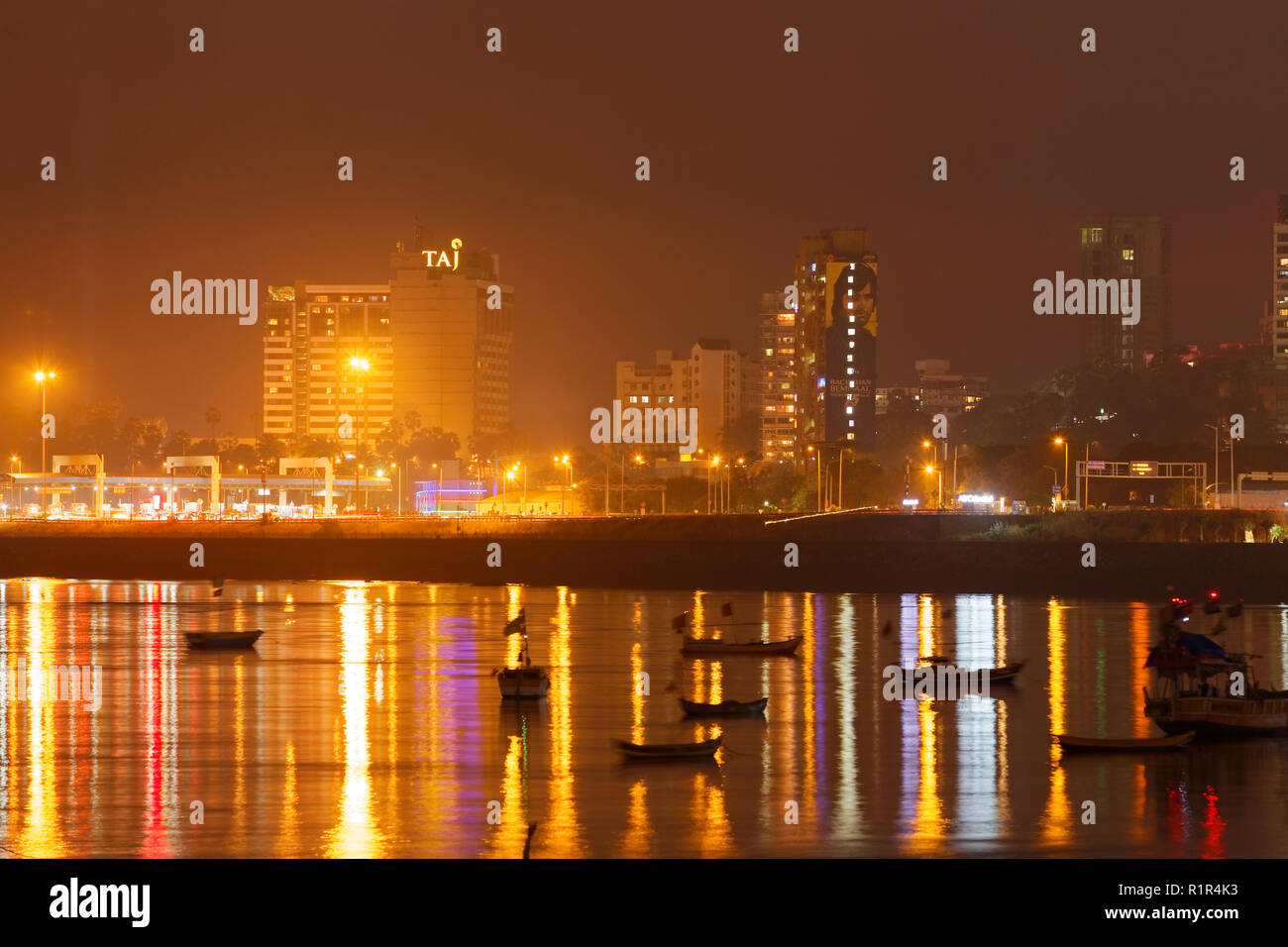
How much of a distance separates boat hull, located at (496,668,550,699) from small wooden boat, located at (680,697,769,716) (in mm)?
5075

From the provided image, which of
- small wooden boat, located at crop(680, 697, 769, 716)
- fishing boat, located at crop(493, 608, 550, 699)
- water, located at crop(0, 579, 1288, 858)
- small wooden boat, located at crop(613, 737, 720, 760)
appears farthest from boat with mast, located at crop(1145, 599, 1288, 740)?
fishing boat, located at crop(493, 608, 550, 699)

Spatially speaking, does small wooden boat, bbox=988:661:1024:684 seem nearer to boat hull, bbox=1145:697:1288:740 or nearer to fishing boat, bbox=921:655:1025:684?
fishing boat, bbox=921:655:1025:684

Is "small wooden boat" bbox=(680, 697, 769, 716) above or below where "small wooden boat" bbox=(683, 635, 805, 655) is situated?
below

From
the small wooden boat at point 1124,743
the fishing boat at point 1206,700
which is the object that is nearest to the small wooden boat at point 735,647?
the fishing boat at point 1206,700

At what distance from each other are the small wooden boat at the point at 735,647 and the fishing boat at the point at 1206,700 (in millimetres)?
21934

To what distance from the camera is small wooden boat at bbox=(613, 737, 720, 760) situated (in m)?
43.5

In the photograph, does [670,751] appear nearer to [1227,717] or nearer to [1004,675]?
[1227,717]

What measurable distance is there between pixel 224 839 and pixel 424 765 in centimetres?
894

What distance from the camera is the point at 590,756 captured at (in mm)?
44000

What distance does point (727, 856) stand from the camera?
109 feet

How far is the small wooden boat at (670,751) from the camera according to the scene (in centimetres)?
4353

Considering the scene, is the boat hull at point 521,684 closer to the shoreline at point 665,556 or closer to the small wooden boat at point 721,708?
the small wooden boat at point 721,708
